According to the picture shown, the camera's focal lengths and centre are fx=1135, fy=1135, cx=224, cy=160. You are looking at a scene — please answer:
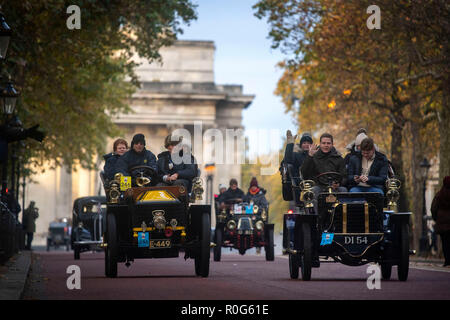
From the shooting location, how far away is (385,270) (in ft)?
54.2

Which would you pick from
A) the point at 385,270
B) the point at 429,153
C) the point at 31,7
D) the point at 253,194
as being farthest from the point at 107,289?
the point at 429,153

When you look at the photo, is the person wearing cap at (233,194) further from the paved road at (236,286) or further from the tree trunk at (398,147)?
the paved road at (236,286)

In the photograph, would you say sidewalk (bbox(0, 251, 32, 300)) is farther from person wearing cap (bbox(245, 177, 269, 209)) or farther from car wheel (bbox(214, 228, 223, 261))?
person wearing cap (bbox(245, 177, 269, 209))

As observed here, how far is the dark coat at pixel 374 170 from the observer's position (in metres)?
16.0

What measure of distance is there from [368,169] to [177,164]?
3.04 meters

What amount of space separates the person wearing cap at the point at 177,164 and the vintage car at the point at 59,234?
37.8 meters

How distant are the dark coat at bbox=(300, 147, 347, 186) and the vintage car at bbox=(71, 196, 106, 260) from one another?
11.9m

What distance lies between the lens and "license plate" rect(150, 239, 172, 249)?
16766 millimetres

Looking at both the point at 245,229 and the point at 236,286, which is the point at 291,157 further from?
the point at 245,229

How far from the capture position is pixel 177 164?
1741 cm

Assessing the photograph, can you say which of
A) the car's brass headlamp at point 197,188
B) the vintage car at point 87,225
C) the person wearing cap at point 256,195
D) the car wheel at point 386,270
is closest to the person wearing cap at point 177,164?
the car's brass headlamp at point 197,188
